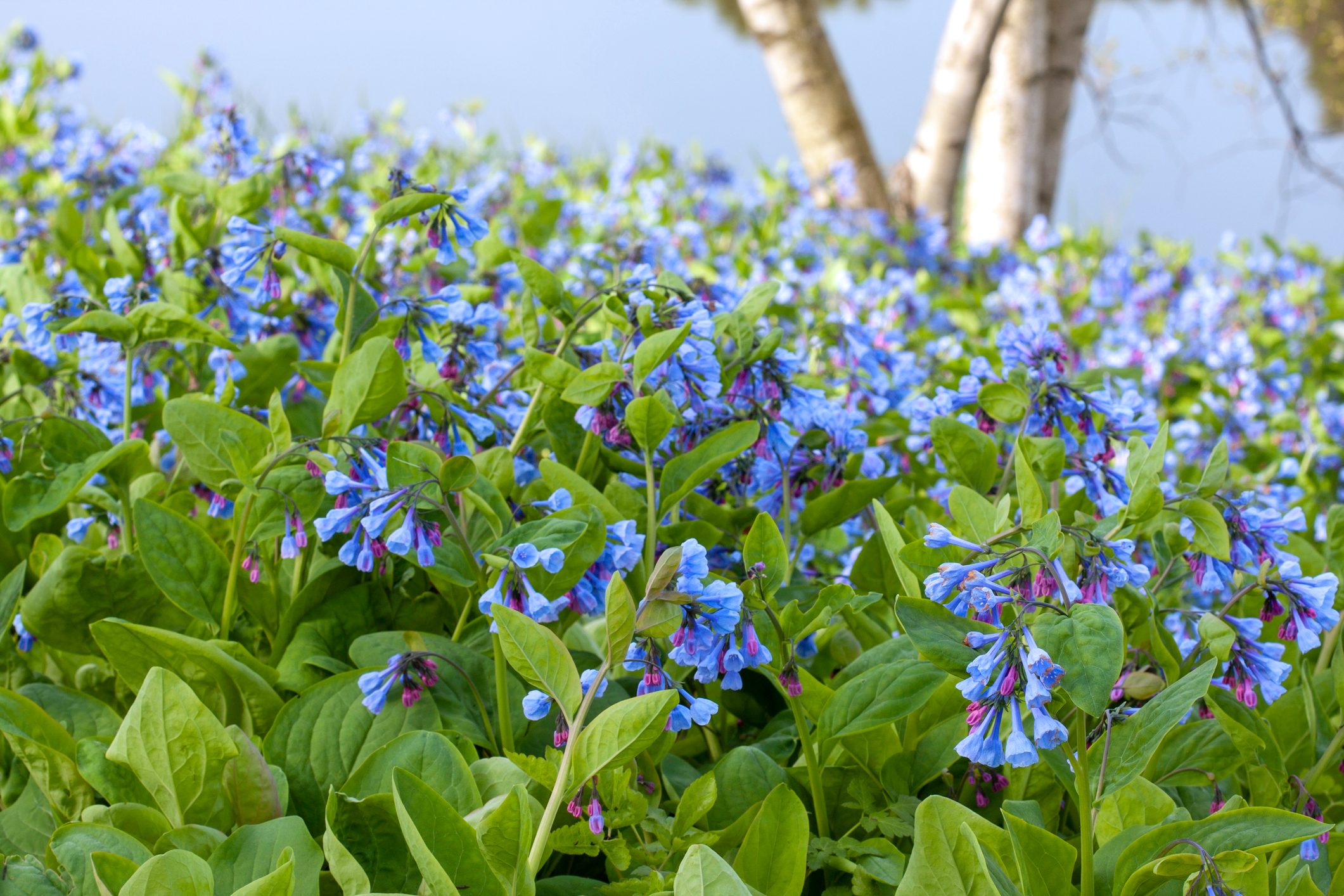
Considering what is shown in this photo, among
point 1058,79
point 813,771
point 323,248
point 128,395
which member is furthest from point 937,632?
point 1058,79

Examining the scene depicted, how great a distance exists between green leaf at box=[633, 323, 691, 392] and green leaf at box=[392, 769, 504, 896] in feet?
1.57

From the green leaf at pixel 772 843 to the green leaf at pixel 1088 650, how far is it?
24 centimetres

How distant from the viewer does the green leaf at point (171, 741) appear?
0.94m

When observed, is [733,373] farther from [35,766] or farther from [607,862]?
[35,766]

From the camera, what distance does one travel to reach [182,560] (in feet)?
3.93

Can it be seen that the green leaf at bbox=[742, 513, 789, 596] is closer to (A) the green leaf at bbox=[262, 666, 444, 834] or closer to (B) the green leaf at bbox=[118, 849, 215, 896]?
(A) the green leaf at bbox=[262, 666, 444, 834]

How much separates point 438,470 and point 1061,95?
5.62 m

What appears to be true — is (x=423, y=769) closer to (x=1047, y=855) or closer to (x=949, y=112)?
(x=1047, y=855)

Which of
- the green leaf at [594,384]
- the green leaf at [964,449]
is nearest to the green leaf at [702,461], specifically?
the green leaf at [594,384]

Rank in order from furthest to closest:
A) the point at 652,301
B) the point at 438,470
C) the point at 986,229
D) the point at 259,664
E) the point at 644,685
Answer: the point at 986,229
the point at 652,301
the point at 259,664
the point at 438,470
the point at 644,685

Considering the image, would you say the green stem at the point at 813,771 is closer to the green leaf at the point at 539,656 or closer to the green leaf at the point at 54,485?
the green leaf at the point at 539,656

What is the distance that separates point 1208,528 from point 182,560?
41.6 inches

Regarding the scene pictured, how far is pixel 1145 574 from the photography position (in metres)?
0.98

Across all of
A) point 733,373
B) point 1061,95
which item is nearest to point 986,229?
point 1061,95
